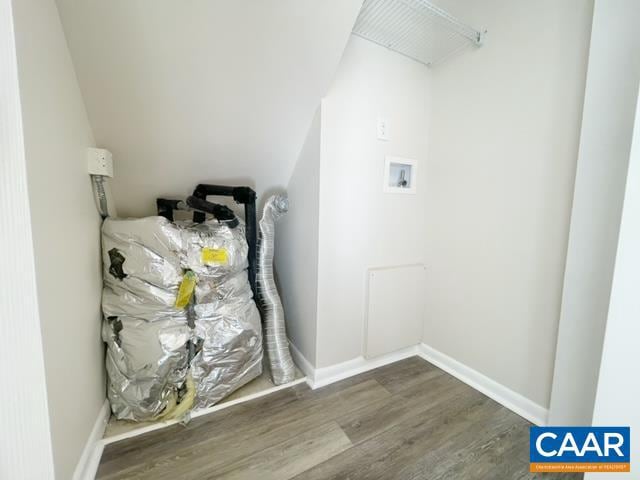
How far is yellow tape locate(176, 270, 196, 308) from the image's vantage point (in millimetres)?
1275

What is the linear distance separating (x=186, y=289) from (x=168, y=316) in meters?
0.17

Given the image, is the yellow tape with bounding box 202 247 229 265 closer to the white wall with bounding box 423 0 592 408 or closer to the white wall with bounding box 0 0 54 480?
the white wall with bounding box 0 0 54 480

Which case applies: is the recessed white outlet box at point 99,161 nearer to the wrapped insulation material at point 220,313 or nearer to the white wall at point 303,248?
the wrapped insulation material at point 220,313

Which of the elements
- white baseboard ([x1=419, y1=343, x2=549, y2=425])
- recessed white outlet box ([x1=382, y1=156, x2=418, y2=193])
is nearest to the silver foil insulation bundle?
recessed white outlet box ([x1=382, y1=156, x2=418, y2=193])

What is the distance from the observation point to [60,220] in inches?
34.7

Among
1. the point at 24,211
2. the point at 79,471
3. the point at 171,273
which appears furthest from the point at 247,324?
the point at 24,211

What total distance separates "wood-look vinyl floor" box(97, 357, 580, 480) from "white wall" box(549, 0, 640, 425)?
0.40 m

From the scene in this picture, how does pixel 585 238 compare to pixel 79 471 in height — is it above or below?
above

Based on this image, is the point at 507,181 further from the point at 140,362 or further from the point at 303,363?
the point at 140,362

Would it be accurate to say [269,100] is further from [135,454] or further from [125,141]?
[135,454]

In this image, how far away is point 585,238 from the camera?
3.61 ft

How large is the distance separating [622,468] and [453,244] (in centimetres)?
115

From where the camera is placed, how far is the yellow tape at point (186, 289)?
128 cm

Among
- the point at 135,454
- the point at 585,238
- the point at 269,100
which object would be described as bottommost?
the point at 135,454
